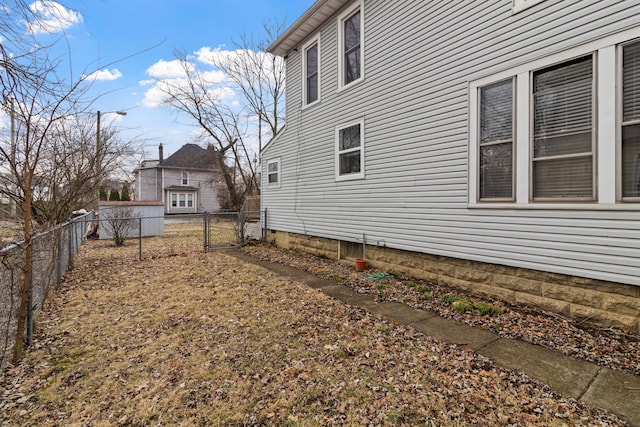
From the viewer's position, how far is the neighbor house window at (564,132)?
366 cm

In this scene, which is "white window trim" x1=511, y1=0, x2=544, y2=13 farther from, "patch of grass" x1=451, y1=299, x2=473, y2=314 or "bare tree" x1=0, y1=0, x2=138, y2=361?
"bare tree" x1=0, y1=0, x2=138, y2=361

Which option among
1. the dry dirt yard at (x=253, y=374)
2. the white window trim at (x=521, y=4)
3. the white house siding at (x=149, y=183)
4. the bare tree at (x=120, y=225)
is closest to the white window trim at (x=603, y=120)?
the white window trim at (x=521, y=4)

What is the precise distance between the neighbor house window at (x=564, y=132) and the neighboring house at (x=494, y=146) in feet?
0.04

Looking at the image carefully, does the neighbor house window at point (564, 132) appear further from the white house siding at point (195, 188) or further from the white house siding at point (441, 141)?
the white house siding at point (195, 188)

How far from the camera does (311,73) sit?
898 cm

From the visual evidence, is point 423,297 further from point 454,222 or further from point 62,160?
point 62,160

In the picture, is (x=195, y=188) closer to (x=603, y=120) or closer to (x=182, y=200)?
(x=182, y=200)

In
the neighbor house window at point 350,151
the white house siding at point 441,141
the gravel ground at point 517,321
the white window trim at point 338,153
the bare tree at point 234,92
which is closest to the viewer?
the gravel ground at point 517,321

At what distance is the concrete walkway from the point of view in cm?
235

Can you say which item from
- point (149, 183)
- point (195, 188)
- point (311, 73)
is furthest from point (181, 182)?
point (311, 73)

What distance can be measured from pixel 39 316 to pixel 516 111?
23.7 ft

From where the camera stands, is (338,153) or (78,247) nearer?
(338,153)

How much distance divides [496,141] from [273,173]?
759cm

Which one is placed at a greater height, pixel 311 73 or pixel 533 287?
pixel 311 73
